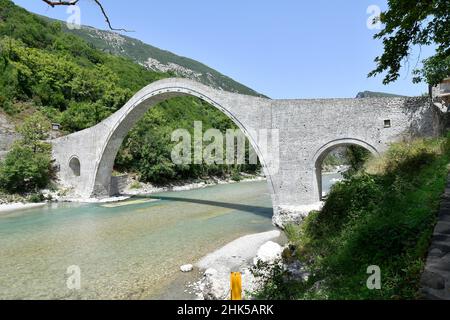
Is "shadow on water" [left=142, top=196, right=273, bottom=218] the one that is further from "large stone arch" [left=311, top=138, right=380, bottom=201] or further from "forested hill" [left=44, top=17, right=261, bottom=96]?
"forested hill" [left=44, top=17, right=261, bottom=96]

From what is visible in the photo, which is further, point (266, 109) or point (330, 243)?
point (266, 109)

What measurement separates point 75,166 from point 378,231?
2216 cm

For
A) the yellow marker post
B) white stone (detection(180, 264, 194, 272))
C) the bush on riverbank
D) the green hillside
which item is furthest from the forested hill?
the yellow marker post

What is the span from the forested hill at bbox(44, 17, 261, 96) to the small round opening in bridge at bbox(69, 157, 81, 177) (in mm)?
72309

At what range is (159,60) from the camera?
103 m

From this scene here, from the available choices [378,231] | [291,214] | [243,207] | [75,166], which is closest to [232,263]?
[291,214]

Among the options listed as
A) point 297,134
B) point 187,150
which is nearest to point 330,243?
point 297,134

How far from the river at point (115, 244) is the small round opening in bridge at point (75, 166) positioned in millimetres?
5975

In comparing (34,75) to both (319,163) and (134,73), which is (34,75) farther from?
(319,163)

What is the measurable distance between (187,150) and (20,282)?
21428 millimetres

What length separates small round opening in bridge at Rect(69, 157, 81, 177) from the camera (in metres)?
21.7

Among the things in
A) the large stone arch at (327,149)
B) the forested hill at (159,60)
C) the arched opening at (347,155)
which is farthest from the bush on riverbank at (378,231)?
the forested hill at (159,60)

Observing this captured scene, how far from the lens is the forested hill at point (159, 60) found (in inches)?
3713

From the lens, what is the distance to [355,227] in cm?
491
